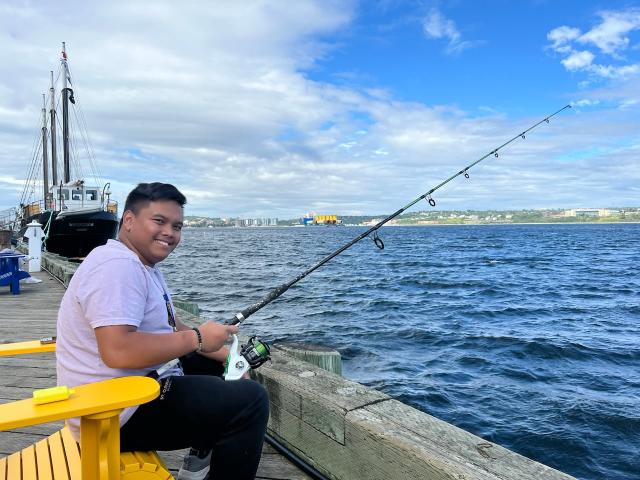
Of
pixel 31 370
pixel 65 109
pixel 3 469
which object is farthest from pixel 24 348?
pixel 65 109

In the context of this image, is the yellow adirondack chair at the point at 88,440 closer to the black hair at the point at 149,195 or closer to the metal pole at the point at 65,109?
the black hair at the point at 149,195

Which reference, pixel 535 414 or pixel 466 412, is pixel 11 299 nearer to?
pixel 466 412

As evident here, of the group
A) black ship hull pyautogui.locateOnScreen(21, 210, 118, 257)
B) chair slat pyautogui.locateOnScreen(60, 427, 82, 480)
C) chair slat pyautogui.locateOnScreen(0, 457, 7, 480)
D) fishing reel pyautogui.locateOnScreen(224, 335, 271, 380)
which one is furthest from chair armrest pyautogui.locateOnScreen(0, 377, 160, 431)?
black ship hull pyautogui.locateOnScreen(21, 210, 118, 257)

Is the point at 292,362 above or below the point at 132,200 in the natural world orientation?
below

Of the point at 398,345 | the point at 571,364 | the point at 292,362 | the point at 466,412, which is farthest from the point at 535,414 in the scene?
the point at 292,362

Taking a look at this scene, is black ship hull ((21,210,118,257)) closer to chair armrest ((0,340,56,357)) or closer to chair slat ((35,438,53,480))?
chair armrest ((0,340,56,357))

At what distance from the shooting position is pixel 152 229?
2.34m

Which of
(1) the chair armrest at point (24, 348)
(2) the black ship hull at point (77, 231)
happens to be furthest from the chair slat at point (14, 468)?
(2) the black ship hull at point (77, 231)

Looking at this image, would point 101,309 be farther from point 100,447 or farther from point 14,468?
point 14,468

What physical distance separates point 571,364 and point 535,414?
2923mm

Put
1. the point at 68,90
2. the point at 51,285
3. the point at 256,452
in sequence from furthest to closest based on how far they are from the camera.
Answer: the point at 68,90, the point at 51,285, the point at 256,452

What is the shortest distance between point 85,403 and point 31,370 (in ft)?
13.9

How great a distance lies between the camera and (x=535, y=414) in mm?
7008

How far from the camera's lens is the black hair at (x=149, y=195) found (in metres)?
2.34
